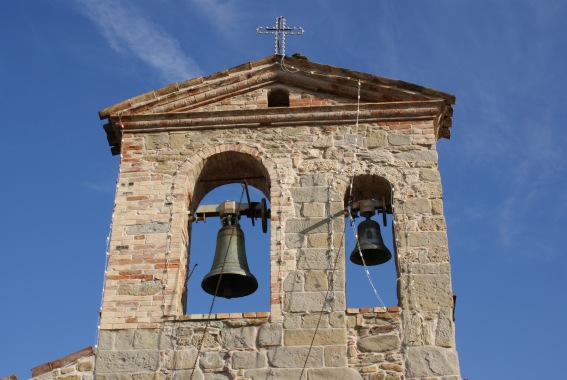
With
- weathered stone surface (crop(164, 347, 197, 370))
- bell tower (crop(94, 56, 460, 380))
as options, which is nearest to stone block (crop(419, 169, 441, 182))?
bell tower (crop(94, 56, 460, 380))

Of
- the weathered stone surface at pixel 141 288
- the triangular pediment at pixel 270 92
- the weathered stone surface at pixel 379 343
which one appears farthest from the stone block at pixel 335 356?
the triangular pediment at pixel 270 92

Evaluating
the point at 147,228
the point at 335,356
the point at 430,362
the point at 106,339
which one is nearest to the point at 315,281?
the point at 335,356

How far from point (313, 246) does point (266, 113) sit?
1.98 metres

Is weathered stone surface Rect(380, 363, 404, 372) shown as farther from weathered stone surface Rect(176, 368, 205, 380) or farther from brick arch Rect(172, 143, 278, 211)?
brick arch Rect(172, 143, 278, 211)

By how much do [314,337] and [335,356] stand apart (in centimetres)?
30

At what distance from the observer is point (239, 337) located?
1105 cm

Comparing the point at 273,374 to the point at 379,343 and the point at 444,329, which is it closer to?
the point at 379,343

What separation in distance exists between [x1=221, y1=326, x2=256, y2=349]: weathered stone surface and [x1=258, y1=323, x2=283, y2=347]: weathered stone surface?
0.23 ft

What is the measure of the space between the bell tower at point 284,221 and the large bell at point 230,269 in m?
0.02

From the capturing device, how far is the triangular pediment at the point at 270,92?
42.3 ft

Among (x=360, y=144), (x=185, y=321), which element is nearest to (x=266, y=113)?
(x=360, y=144)

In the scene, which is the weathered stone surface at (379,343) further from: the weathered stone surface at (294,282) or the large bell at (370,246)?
the large bell at (370,246)

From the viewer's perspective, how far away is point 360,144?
41.2ft

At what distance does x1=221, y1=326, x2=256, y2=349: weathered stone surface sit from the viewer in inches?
433
